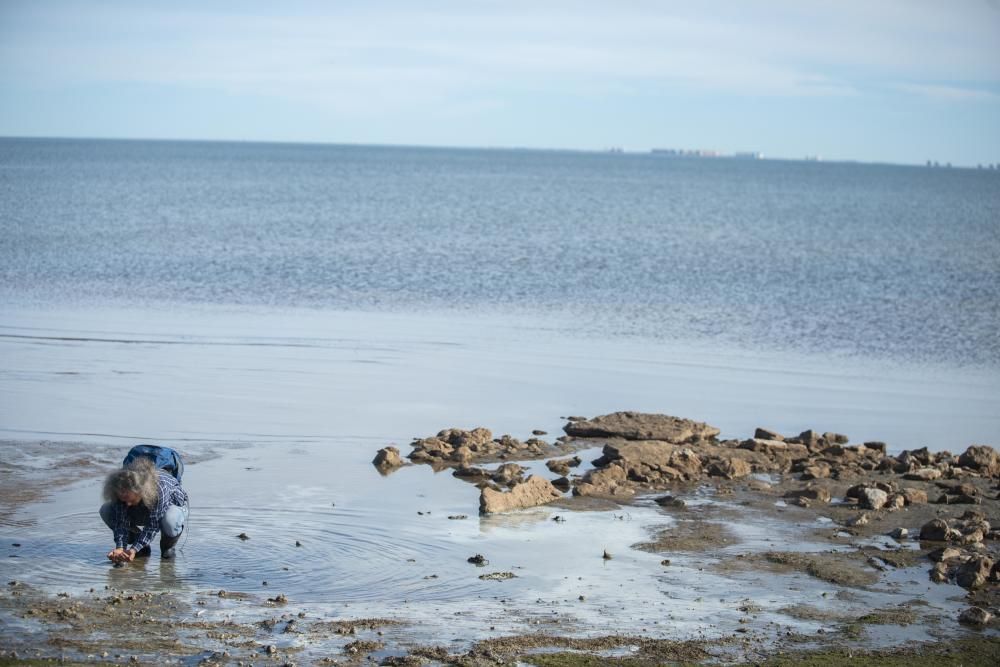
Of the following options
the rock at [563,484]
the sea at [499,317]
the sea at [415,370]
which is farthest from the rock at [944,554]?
the sea at [499,317]

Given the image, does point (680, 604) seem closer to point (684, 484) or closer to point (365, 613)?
point (365, 613)

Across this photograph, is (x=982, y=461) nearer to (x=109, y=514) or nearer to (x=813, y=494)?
(x=813, y=494)

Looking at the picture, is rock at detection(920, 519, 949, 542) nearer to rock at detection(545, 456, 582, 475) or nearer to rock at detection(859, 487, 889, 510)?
rock at detection(859, 487, 889, 510)

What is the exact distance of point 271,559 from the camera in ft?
34.4

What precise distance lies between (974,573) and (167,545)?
665 centimetres

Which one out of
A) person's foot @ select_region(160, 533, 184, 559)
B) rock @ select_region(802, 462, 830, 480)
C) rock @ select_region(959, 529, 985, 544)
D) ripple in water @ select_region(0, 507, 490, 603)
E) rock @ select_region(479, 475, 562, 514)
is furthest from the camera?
rock @ select_region(802, 462, 830, 480)

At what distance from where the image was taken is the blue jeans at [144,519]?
1014cm

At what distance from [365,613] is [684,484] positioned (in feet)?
18.4

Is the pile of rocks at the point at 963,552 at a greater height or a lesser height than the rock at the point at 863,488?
lesser

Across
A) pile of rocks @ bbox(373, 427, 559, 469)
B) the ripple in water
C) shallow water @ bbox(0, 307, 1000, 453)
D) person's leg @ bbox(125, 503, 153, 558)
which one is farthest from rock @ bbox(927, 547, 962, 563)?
person's leg @ bbox(125, 503, 153, 558)

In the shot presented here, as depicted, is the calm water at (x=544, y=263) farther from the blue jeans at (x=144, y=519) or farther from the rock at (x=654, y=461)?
the blue jeans at (x=144, y=519)

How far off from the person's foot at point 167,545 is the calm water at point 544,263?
17211 mm

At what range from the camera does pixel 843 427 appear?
1791 cm

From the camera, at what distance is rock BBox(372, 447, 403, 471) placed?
557 inches
